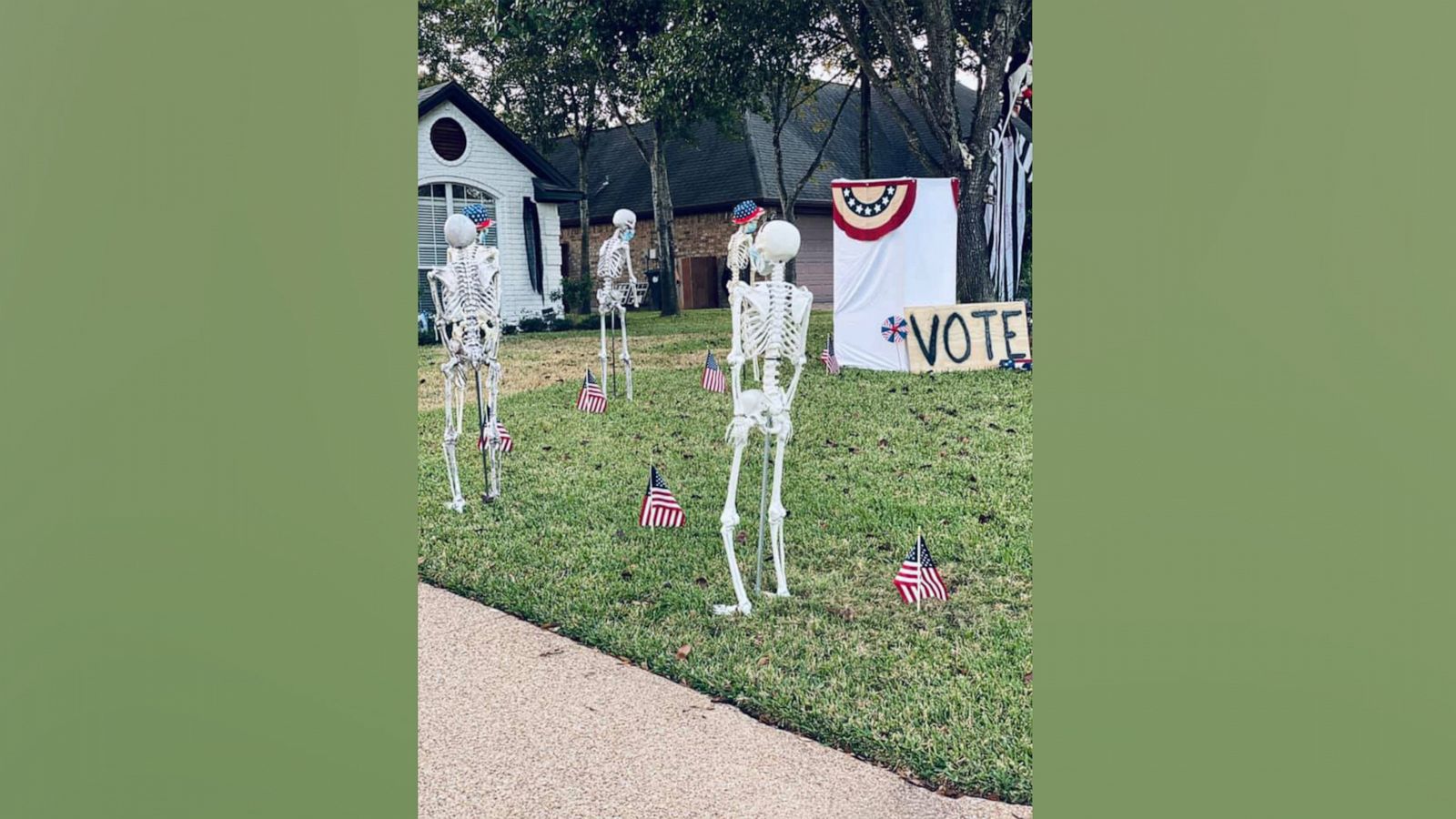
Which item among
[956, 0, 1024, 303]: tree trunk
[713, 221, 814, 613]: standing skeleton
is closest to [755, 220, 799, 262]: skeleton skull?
[713, 221, 814, 613]: standing skeleton

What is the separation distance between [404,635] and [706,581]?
1562 mm

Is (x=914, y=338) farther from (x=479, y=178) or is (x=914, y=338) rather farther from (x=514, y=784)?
(x=514, y=784)

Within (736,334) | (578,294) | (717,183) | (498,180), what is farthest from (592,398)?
(736,334)

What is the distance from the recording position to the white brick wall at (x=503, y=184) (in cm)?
996

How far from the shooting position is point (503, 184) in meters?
10.1

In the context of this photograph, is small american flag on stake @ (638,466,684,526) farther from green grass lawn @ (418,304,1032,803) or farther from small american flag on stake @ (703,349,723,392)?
small american flag on stake @ (703,349,723,392)

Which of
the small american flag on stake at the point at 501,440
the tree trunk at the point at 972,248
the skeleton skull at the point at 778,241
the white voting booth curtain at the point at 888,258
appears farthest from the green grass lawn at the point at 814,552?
the skeleton skull at the point at 778,241

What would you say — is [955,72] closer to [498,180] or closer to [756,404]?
[498,180]

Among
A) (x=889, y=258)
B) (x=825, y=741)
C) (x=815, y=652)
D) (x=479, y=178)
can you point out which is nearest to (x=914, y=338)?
(x=889, y=258)

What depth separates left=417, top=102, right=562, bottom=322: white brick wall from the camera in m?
9.96

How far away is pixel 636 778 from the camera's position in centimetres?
312

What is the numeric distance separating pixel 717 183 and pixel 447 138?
3133 mm

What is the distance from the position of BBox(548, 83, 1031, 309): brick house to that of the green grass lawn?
0.79 metres

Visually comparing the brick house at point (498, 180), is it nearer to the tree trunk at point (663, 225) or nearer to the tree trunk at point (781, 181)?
the tree trunk at point (663, 225)
